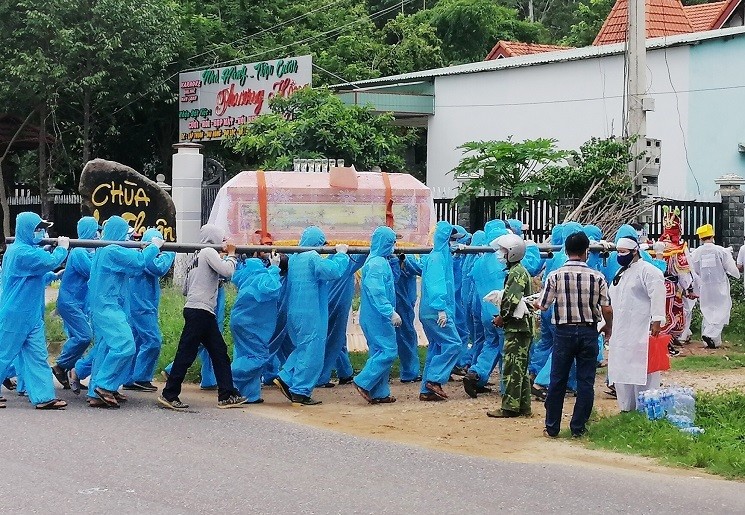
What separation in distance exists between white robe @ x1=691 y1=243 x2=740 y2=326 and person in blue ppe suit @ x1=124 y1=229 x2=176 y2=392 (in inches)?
320

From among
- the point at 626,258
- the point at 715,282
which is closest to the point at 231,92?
the point at 715,282

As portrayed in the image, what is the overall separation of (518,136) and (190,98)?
8.75 meters

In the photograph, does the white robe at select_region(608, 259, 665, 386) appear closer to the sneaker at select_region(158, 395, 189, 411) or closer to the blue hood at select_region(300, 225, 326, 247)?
the blue hood at select_region(300, 225, 326, 247)

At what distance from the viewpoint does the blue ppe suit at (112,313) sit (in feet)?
36.7

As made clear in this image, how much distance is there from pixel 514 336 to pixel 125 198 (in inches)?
449

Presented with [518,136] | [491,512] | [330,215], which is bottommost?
[491,512]

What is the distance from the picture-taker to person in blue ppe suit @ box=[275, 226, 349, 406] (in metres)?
11.5

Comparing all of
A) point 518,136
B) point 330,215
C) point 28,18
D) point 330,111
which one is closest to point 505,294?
point 330,215

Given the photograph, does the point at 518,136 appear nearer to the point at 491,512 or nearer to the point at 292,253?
the point at 292,253

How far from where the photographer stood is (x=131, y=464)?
27.5 ft

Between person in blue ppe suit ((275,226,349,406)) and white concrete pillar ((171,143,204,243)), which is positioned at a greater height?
white concrete pillar ((171,143,204,243))

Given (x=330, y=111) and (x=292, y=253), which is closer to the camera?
(x=292, y=253)

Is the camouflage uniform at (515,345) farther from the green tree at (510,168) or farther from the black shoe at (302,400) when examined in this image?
the green tree at (510,168)

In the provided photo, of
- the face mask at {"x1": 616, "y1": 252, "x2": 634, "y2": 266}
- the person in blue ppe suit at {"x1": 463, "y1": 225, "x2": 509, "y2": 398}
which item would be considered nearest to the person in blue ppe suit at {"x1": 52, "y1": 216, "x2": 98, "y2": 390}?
the person in blue ppe suit at {"x1": 463, "y1": 225, "x2": 509, "y2": 398}
